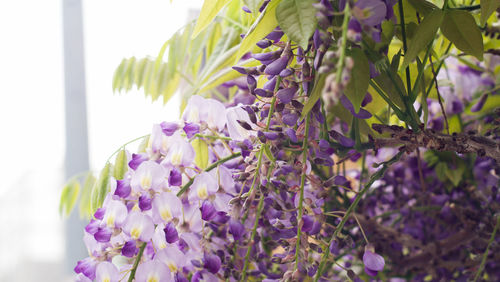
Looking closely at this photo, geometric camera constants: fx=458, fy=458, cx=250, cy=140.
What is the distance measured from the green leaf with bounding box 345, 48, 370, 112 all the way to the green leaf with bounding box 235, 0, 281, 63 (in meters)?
0.05

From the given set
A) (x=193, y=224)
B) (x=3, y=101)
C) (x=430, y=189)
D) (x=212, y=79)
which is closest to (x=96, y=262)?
(x=193, y=224)

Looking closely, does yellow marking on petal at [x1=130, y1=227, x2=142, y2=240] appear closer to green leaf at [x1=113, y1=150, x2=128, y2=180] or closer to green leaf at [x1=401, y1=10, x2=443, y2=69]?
green leaf at [x1=113, y1=150, x2=128, y2=180]

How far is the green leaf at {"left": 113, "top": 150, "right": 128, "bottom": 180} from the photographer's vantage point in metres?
0.37

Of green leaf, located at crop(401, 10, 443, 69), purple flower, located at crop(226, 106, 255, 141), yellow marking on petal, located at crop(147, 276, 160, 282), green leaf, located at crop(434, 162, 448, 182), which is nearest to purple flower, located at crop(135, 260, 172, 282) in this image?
yellow marking on petal, located at crop(147, 276, 160, 282)

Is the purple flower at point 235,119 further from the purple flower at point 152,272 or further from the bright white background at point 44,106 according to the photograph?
the bright white background at point 44,106

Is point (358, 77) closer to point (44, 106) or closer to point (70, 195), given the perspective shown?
point (70, 195)

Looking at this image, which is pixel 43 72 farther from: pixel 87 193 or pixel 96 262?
pixel 96 262

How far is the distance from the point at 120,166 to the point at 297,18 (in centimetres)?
21

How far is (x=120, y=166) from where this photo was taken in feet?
1.24

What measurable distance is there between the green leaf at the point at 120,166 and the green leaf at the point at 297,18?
0.20 meters

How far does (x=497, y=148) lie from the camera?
32 centimetres

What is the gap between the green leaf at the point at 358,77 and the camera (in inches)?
9.8

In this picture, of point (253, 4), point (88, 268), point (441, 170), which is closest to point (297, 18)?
point (253, 4)

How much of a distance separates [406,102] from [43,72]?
1.40 metres
